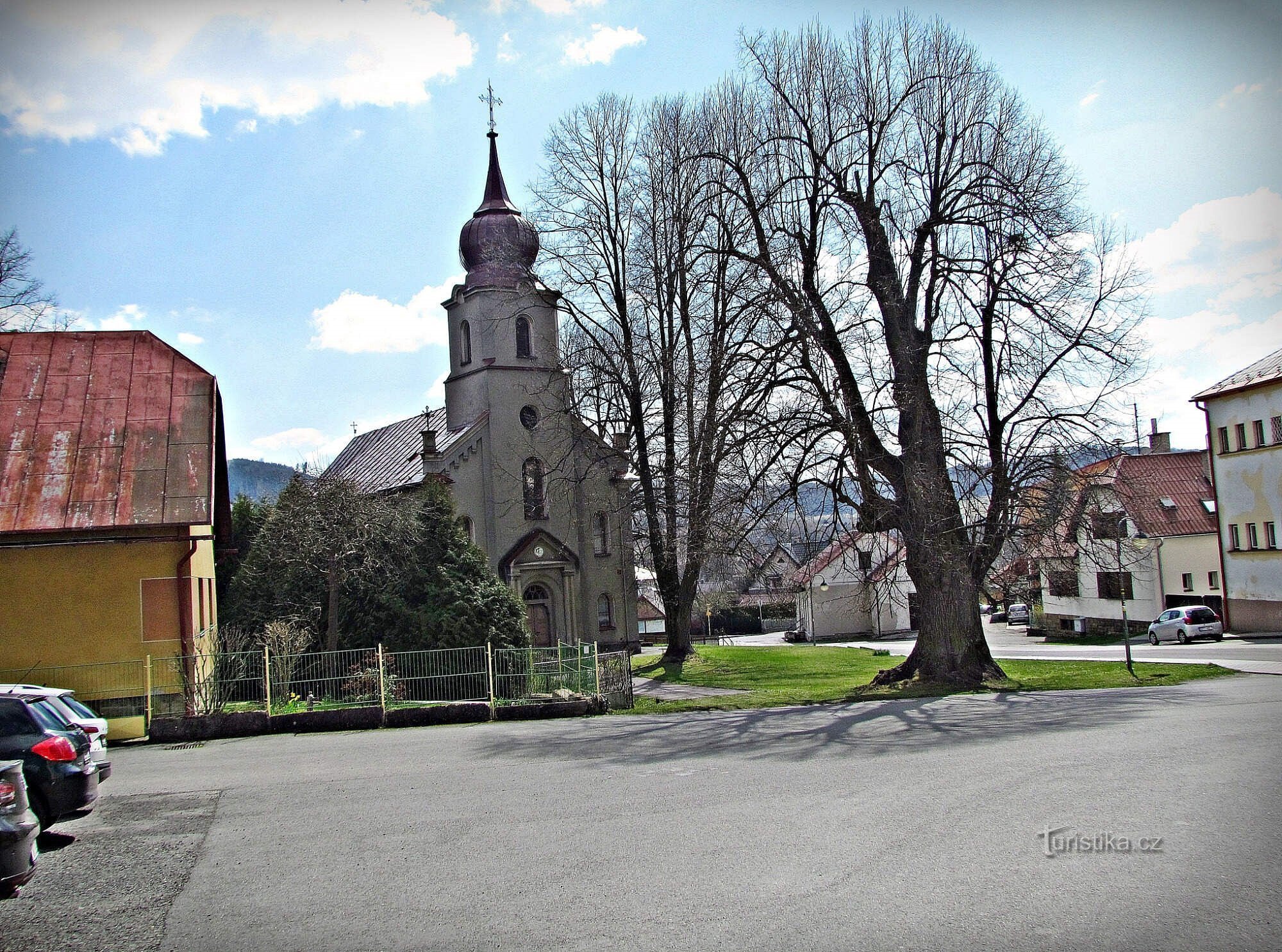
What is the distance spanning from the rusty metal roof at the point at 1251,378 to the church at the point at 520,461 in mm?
21883

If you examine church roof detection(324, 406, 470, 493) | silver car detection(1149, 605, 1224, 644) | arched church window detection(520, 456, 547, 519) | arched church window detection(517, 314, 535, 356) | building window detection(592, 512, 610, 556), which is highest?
arched church window detection(517, 314, 535, 356)

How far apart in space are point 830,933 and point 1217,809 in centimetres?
457

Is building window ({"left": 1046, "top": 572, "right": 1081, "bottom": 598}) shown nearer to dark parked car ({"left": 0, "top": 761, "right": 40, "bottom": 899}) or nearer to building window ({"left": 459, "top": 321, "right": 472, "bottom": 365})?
building window ({"left": 459, "top": 321, "right": 472, "bottom": 365})

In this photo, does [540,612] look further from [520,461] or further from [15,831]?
[15,831]

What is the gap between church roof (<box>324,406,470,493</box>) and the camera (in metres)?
40.8

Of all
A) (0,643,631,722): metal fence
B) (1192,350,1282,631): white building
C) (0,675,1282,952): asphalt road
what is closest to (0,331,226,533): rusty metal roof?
(0,643,631,722): metal fence

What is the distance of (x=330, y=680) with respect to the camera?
19.0m

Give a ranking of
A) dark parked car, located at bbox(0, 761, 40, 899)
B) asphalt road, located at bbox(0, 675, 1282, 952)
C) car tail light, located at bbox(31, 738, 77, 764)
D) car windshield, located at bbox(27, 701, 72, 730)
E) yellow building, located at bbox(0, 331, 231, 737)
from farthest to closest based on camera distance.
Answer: yellow building, located at bbox(0, 331, 231, 737), car windshield, located at bbox(27, 701, 72, 730), car tail light, located at bbox(31, 738, 77, 764), dark parked car, located at bbox(0, 761, 40, 899), asphalt road, located at bbox(0, 675, 1282, 952)

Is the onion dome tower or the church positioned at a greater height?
the onion dome tower

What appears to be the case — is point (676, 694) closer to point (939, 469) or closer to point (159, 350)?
point (939, 469)

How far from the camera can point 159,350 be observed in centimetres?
2097

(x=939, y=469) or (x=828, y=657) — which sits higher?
(x=939, y=469)

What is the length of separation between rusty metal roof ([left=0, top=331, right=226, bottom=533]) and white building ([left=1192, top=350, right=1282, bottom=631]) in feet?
111

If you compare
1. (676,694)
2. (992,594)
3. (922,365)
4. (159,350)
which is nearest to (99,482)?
(159,350)
